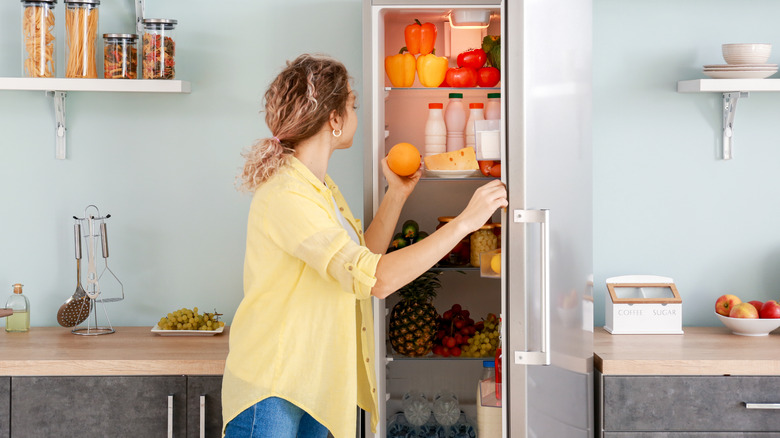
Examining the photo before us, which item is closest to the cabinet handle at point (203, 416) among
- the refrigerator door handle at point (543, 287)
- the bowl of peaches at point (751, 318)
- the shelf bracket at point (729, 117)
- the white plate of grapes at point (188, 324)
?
the white plate of grapes at point (188, 324)

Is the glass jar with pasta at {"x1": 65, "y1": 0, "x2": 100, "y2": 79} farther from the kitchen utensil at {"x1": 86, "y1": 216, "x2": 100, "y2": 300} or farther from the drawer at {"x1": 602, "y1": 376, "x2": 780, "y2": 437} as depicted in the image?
the drawer at {"x1": 602, "y1": 376, "x2": 780, "y2": 437}

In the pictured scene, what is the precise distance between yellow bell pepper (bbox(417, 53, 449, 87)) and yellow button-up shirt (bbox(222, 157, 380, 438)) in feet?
2.07

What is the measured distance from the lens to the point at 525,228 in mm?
1787

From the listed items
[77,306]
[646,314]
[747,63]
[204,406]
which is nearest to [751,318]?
[646,314]

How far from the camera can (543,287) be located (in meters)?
1.78

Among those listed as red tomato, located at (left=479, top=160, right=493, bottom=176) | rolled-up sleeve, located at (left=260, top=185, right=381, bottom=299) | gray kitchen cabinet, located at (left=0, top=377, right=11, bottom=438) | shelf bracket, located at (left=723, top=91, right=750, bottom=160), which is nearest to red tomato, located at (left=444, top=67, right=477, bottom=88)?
red tomato, located at (left=479, top=160, right=493, bottom=176)

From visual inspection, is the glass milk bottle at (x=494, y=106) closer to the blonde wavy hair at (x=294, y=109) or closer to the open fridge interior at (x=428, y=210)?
the open fridge interior at (x=428, y=210)

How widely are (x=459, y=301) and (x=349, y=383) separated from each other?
864mm

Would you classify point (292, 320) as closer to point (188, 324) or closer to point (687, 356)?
point (188, 324)

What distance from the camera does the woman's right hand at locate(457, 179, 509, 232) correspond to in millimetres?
1797

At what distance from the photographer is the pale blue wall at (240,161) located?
267 cm

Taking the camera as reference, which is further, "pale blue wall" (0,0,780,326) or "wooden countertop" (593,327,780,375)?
"pale blue wall" (0,0,780,326)

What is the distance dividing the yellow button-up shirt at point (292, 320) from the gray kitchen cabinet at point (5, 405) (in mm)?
788

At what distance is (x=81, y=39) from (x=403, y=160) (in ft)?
3.97
